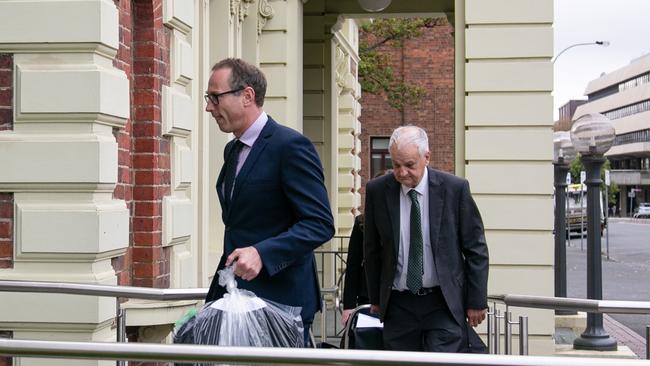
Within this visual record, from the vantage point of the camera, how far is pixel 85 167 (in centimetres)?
591

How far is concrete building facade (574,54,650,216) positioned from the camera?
12062cm

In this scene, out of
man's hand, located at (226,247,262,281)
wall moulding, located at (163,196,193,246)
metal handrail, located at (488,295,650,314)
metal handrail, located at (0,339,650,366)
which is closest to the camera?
metal handrail, located at (0,339,650,366)

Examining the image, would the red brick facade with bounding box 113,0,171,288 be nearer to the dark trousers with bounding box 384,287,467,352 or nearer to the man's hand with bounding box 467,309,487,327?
the dark trousers with bounding box 384,287,467,352

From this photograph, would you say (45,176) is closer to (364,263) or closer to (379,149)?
(364,263)

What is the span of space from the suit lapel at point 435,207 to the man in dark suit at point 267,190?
1599 mm

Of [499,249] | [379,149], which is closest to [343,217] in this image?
[499,249]

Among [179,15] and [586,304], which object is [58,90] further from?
[586,304]

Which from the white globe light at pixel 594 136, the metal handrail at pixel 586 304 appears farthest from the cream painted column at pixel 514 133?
the metal handrail at pixel 586 304

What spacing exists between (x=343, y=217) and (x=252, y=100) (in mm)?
16356

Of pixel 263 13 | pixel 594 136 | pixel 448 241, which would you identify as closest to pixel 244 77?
pixel 448 241

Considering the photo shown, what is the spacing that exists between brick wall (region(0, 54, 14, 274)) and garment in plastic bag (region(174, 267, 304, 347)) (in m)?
2.09

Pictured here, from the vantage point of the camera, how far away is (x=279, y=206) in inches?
169

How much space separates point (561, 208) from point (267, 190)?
1316 cm

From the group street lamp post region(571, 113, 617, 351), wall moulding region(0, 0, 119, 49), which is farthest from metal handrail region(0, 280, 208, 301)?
street lamp post region(571, 113, 617, 351)
